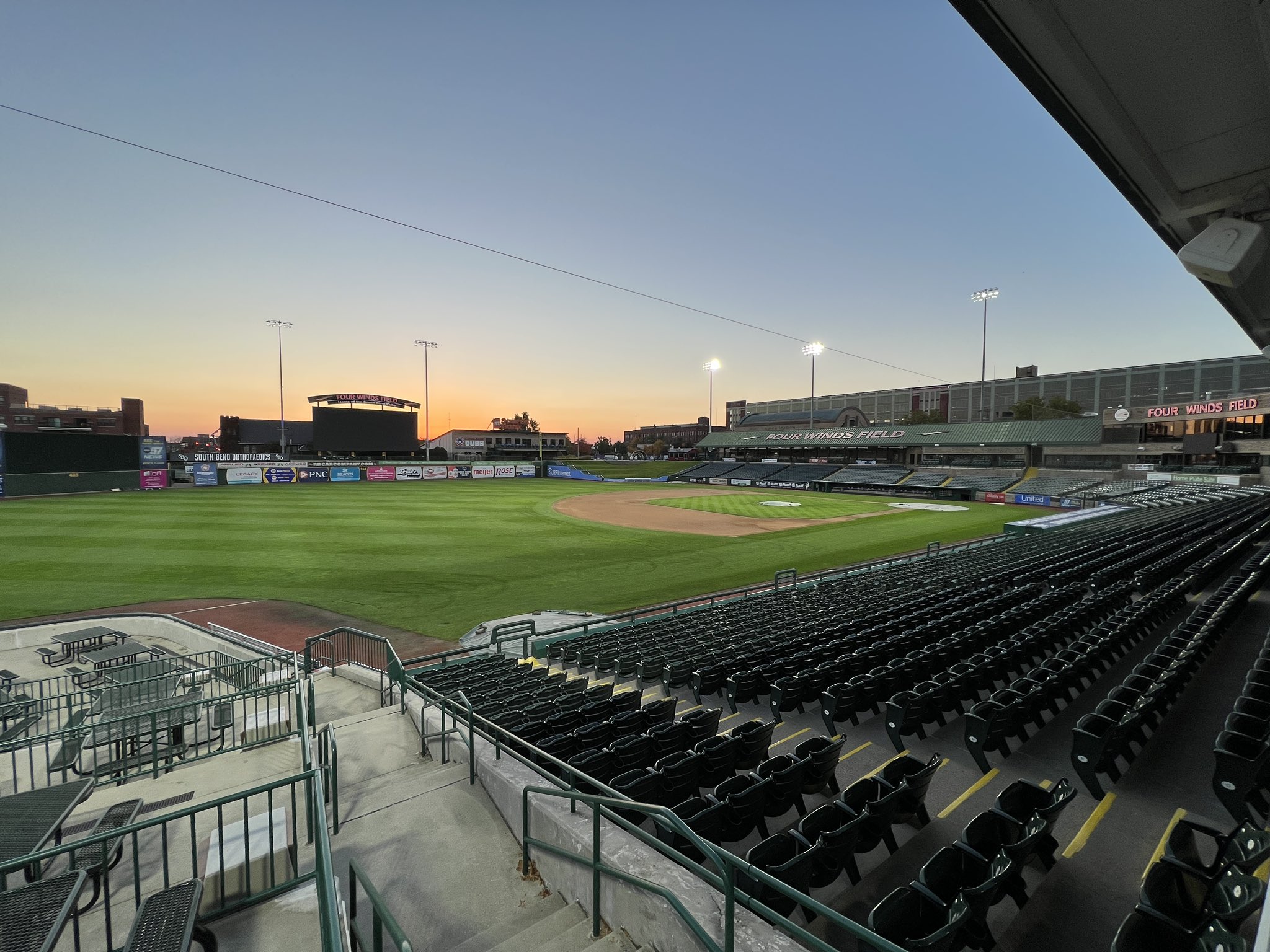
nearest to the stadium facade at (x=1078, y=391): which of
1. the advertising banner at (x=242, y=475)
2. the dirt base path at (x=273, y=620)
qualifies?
the advertising banner at (x=242, y=475)

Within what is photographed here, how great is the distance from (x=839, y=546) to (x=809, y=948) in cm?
2938

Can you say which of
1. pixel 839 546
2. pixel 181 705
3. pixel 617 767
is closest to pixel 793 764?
pixel 617 767

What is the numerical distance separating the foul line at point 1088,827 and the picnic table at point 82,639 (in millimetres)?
18963

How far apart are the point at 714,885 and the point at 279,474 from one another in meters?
75.0

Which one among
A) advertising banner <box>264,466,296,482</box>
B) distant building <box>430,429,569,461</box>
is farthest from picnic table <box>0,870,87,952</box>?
distant building <box>430,429,569,461</box>

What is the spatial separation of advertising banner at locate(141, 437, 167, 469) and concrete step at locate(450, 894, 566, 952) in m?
70.5

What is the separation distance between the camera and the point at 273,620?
17.8m

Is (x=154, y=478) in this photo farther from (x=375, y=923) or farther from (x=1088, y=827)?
(x=1088, y=827)

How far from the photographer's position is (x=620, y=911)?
4105 millimetres

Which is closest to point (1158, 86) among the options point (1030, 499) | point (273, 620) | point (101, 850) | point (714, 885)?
point (714, 885)

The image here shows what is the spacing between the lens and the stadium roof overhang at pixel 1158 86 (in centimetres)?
309

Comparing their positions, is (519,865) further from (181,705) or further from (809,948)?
(181,705)

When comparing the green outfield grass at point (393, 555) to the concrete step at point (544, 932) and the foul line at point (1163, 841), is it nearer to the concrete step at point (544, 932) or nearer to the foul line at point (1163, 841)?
the concrete step at point (544, 932)

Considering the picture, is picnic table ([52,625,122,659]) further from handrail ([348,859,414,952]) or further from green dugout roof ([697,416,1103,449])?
green dugout roof ([697,416,1103,449])
